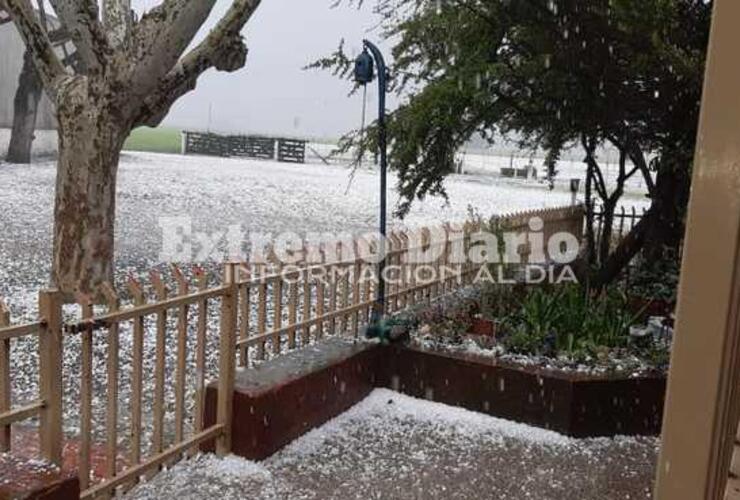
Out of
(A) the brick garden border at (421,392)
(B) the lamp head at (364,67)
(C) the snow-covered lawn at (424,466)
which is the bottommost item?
(C) the snow-covered lawn at (424,466)

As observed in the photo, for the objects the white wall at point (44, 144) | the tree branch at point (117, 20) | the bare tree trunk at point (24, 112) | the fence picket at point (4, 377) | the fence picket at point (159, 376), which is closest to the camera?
the fence picket at point (4, 377)

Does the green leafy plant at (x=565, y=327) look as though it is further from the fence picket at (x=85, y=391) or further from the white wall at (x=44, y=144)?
the white wall at (x=44, y=144)

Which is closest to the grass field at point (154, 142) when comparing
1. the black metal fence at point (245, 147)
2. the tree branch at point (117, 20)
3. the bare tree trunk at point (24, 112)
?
the black metal fence at point (245, 147)

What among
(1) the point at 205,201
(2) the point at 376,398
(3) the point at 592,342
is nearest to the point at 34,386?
(2) the point at 376,398

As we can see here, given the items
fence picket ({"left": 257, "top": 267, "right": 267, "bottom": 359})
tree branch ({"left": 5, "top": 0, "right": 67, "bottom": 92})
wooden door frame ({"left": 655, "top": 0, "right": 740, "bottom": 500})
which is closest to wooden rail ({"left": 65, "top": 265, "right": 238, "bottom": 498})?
fence picket ({"left": 257, "top": 267, "right": 267, "bottom": 359})

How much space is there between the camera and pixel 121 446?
4.25m

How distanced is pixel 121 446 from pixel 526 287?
402 cm

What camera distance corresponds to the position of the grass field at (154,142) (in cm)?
3756

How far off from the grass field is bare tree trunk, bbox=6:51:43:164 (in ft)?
42.8

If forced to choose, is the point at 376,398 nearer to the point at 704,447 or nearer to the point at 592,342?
the point at 592,342

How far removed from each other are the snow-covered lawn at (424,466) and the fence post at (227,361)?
0.46ft

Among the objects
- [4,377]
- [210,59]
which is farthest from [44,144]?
[4,377]

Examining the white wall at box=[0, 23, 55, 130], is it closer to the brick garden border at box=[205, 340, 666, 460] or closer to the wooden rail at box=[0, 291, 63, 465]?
the brick garden border at box=[205, 340, 666, 460]

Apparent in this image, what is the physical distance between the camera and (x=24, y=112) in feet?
68.9
